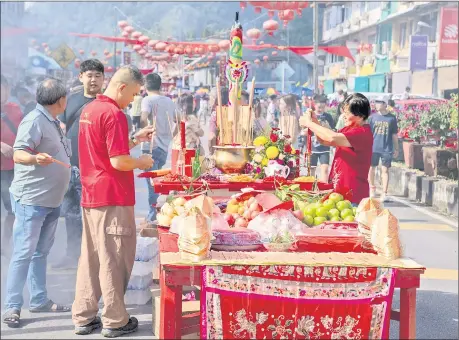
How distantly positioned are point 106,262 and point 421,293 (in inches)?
127

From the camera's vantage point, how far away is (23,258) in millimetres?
6164

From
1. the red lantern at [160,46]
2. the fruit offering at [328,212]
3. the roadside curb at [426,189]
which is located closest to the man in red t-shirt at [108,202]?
the fruit offering at [328,212]

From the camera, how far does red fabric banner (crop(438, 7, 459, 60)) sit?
2733cm

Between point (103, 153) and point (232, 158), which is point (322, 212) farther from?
point (232, 158)

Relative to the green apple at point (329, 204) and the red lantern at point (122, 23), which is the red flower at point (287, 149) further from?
the red lantern at point (122, 23)

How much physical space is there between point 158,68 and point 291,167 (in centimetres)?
9878

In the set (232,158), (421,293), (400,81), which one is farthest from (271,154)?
(400,81)

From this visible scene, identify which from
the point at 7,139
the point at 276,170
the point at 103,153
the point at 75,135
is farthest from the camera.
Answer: the point at 7,139

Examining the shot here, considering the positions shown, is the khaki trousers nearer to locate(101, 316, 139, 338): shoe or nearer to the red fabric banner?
locate(101, 316, 139, 338): shoe

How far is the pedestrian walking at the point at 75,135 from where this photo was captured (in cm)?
688

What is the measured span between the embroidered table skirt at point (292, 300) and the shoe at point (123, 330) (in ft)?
5.08

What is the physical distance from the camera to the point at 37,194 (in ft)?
20.5

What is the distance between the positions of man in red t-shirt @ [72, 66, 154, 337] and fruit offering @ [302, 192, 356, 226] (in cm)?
113

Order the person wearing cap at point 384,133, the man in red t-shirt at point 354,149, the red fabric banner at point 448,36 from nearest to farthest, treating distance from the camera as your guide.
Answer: the man in red t-shirt at point 354,149, the person wearing cap at point 384,133, the red fabric banner at point 448,36
